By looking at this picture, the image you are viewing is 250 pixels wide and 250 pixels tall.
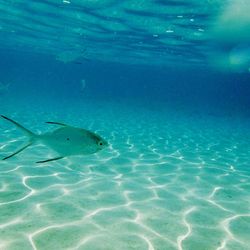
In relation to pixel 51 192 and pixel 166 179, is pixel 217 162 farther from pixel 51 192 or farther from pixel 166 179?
pixel 51 192

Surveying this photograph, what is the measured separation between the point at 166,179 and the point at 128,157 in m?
2.59

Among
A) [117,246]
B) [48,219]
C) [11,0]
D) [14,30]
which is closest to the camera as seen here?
[117,246]

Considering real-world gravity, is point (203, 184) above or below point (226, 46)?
below

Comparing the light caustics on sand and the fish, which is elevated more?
the fish

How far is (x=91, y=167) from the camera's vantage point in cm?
869

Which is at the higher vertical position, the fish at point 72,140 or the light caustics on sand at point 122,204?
the fish at point 72,140

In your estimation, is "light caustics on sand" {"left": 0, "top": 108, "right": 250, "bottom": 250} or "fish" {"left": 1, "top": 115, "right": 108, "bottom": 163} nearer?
"fish" {"left": 1, "top": 115, "right": 108, "bottom": 163}

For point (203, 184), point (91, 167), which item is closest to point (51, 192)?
point (91, 167)

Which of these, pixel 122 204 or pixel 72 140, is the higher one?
pixel 72 140

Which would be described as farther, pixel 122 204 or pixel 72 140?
pixel 122 204

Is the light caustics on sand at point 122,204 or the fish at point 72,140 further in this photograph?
the light caustics on sand at point 122,204

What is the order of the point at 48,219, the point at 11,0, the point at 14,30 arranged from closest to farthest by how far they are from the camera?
1. the point at 48,219
2. the point at 11,0
3. the point at 14,30

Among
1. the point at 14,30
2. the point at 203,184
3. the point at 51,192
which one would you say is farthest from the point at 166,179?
the point at 14,30

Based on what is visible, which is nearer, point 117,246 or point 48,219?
point 117,246
